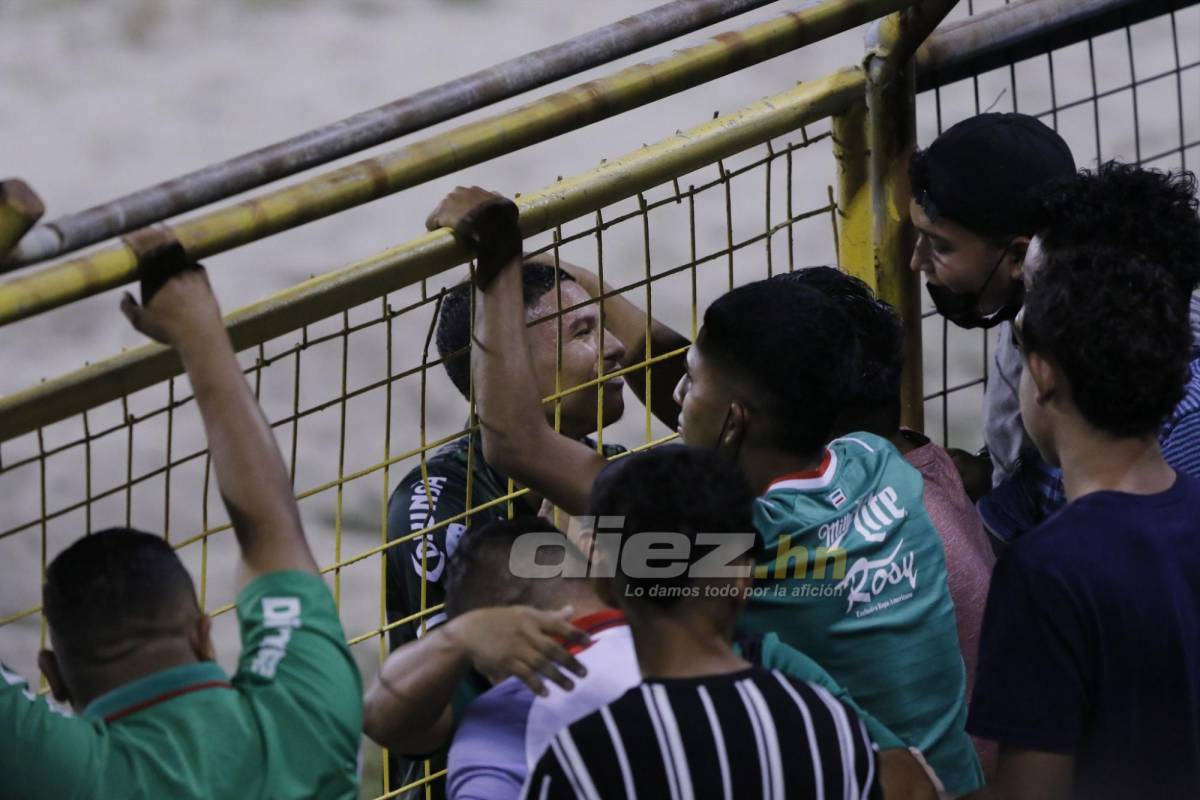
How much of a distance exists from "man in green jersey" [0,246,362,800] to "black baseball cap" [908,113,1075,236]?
4.20ft

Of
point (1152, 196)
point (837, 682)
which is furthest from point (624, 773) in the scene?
point (1152, 196)

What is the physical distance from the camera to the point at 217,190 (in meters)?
2.31

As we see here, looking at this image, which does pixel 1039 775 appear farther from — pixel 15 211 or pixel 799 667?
pixel 15 211

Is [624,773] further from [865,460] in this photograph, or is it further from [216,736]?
[865,460]

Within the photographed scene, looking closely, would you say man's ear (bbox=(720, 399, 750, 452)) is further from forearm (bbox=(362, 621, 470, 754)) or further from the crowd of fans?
forearm (bbox=(362, 621, 470, 754))

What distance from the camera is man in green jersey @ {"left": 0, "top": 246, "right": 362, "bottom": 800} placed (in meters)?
2.04

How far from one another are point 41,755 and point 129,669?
159mm

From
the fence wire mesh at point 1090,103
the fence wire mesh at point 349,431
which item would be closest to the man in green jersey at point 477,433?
the fence wire mesh at point 349,431

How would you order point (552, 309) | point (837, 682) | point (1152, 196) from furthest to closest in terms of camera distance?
point (552, 309) < point (1152, 196) < point (837, 682)

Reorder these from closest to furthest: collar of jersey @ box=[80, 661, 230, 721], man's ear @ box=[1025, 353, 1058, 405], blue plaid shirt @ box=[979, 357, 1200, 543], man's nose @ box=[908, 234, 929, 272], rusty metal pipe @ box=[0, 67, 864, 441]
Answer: collar of jersey @ box=[80, 661, 230, 721] < man's ear @ box=[1025, 353, 1058, 405] < rusty metal pipe @ box=[0, 67, 864, 441] < blue plaid shirt @ box=[979, 357, 1200, 543] < man's nose @ box=[908, 234, 929, 272]

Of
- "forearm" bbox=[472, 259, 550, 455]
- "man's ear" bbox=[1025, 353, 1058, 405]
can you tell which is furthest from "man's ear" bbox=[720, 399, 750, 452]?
"man's ear" bbox=[1025, 353, 1058, 405]

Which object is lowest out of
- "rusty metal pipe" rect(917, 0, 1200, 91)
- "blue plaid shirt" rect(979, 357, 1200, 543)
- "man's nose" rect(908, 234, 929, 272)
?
"blue plaid shirt" rect(979, 357, 1200, 543)

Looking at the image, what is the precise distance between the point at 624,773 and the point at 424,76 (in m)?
7.84

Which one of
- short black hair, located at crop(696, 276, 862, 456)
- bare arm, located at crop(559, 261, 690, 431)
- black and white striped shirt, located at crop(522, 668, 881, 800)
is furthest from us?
bare arm, located at crop(559, 261, 690, 431)
